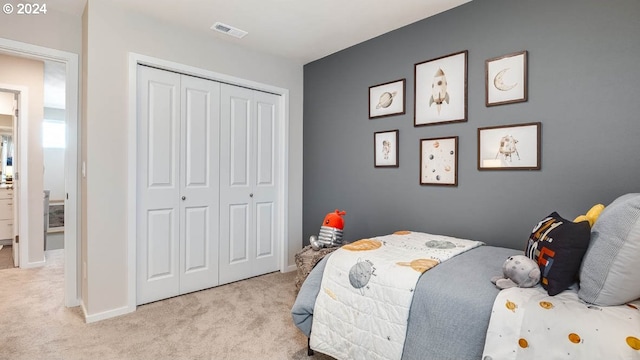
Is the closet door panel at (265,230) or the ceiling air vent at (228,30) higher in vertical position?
the ceiling air vent at (228,30)

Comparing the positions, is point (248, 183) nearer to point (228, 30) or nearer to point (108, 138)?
point (108, 138)

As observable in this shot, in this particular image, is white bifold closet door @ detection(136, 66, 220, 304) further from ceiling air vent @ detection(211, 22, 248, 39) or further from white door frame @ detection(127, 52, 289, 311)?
ceiling air vent @ detection(211, 22, 248, 39)

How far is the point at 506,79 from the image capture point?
87.3 inches

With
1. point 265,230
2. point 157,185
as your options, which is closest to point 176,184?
point 157,185

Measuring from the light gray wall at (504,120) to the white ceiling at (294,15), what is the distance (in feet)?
0.61

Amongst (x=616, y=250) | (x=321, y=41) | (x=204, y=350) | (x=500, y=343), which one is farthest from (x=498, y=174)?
(x=204, y=350)

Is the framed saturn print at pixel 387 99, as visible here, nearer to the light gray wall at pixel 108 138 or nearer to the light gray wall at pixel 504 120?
the light gray wall at pixel 504 120

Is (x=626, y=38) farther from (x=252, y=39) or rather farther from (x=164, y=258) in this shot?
(x=164, y=258)

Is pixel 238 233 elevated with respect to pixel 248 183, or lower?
lower

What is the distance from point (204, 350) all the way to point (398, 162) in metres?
2.10

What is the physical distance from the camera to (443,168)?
8.37ft

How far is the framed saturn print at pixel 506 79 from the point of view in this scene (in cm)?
215

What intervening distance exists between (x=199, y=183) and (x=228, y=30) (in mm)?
1449

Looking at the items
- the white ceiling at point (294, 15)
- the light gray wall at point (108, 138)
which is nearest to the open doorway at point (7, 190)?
the light gray wall at point (108, 138)
